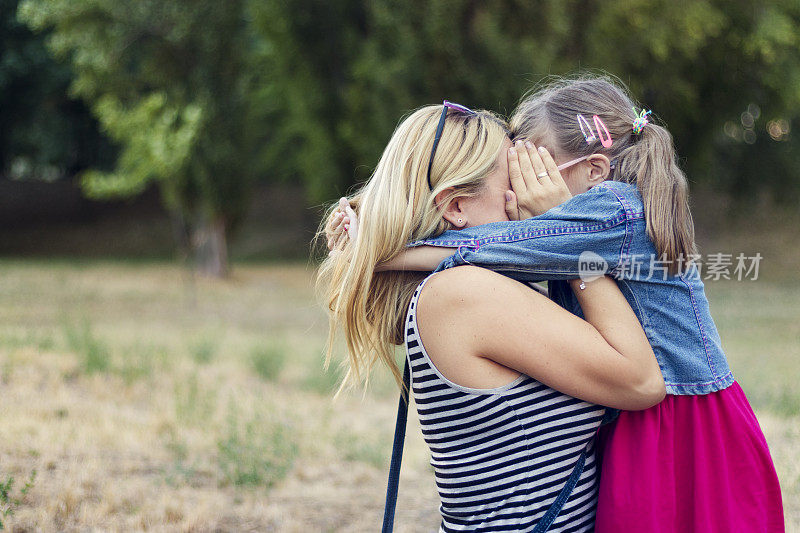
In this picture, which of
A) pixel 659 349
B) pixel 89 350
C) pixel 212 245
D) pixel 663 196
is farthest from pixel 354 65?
pixel 659 349

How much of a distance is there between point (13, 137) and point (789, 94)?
889 inches

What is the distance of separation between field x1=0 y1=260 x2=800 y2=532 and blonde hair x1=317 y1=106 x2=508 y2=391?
1604mm

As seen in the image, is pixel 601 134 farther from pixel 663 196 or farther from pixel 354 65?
pixel 354 65

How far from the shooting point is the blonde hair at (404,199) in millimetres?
1737

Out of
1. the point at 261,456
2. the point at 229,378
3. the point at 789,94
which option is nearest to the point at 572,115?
the point at 261,456

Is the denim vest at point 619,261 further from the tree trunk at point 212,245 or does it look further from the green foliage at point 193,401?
the tree trunk at point 212,245

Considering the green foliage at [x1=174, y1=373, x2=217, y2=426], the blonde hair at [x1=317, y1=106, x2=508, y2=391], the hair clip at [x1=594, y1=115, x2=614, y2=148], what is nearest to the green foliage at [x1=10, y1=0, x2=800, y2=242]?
the green foliage at [x1=174, y1=373, x2=217, y2=426]

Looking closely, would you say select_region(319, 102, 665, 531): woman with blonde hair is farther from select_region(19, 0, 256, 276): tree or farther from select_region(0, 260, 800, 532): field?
select_region(19, 0, 256, 276): tree

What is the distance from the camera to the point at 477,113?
186 centimetres

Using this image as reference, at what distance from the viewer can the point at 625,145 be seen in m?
1.92

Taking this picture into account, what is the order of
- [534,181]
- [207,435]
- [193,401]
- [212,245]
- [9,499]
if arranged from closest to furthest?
[534,181] < [9,499] < [207,435] < [193,401] < [212,245]

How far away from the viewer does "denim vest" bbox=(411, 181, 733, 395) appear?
64.9 inches

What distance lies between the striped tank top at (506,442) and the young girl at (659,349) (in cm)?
11

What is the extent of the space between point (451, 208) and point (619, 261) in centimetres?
42
